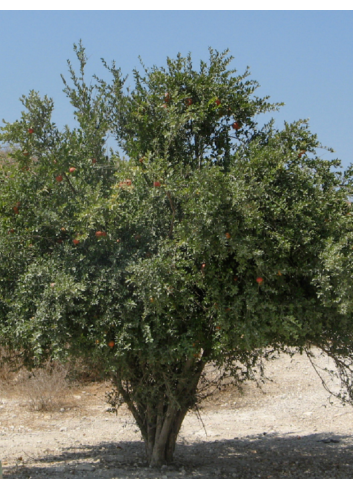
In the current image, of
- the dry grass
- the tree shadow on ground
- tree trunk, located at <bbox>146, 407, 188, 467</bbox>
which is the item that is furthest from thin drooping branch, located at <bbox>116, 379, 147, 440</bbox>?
the dry grass

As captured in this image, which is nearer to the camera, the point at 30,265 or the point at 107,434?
the point at 30,265

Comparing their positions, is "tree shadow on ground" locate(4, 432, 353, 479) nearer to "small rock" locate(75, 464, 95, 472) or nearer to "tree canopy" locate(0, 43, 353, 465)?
"small rock" locate(75, 464, 95, 472)

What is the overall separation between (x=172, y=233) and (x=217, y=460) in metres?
4.61

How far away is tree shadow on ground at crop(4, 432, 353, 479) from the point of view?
23.1 ft

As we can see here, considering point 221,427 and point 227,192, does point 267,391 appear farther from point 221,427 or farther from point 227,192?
point 227,192

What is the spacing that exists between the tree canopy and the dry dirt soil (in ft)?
7.47

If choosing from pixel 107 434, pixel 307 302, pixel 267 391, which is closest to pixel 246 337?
pixel 307 302

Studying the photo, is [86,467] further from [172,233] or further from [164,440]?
[172,233]

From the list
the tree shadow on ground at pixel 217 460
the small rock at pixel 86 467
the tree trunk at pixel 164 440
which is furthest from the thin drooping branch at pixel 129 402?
the small rock at pixel 86 467

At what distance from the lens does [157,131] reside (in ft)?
18.7

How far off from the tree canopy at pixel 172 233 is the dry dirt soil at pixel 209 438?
2.28 m

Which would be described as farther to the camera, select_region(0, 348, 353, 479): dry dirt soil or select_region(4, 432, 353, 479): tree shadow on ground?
select_region(0, 348, 353, 479): dry dirt soil

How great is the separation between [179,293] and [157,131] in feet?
6.26

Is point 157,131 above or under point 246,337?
above
